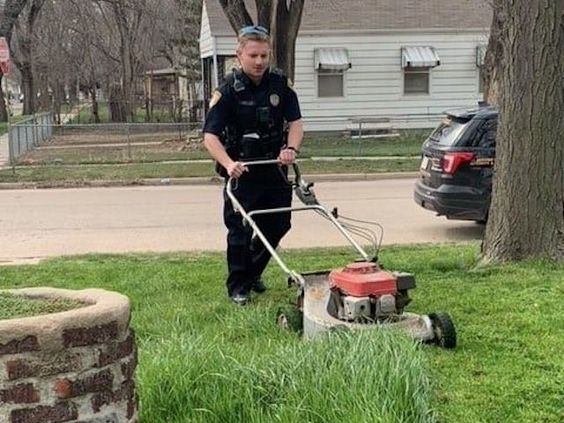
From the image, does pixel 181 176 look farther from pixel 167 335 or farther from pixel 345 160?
pixel 167 335

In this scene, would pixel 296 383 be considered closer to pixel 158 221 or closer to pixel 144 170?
pixel 158 221

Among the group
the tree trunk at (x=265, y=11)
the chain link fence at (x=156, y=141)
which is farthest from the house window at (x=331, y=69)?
the tree trunk at (x=265, y=11)

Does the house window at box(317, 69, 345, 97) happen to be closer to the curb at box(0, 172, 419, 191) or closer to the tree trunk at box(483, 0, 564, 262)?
the curb at box(0, 172, 419, 191)

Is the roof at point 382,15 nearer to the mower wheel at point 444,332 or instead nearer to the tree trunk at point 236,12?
the tree trunk at point 236,12

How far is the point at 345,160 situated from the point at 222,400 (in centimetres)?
1731

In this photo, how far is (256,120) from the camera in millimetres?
6191

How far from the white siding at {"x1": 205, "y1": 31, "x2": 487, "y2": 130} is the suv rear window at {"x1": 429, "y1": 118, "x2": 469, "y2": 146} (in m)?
16.2

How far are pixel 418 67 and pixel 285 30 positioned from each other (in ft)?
30.0

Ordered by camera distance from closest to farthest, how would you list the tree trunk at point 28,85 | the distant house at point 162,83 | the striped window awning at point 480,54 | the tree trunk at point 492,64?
the tree trunk at point 492,64 → the striped window awning at point 480,54 → the tree trunk at point 28,85 → the distant house at point 162,83

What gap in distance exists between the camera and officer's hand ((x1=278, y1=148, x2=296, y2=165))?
587 cm

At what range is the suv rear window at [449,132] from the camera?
35.0ft

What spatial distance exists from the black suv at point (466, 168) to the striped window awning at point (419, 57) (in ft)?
56.7

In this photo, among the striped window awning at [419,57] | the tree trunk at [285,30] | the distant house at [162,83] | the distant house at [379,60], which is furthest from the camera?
the distant house at [162,83]

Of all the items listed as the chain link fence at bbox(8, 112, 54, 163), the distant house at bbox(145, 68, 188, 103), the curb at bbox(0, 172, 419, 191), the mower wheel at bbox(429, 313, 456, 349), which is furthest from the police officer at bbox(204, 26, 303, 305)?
the distant house at bbox(145, 68, 188, 103)
